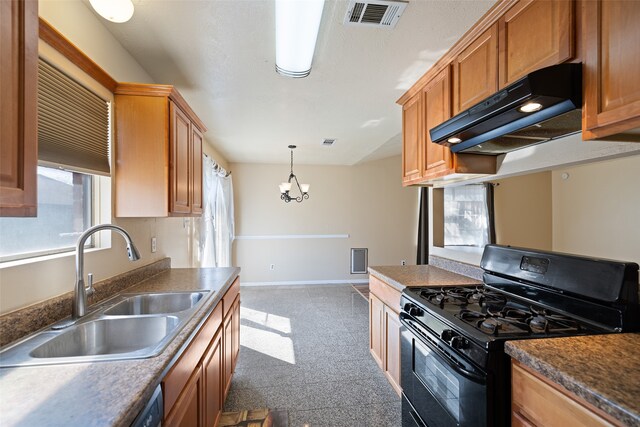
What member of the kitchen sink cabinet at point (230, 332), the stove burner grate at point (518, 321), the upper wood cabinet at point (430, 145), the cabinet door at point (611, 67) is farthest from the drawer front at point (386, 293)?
the cabinet door at point (611, 67)

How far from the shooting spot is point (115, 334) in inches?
55.6

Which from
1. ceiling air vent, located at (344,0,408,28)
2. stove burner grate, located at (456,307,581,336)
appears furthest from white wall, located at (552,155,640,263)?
ceiling air vent, located at (344,0,408,28)

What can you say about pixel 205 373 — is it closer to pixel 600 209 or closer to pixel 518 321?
pixel 518 321

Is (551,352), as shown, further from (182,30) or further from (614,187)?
(182,30)

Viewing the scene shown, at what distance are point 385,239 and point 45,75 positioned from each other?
5.79 m

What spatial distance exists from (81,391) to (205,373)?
80 cm

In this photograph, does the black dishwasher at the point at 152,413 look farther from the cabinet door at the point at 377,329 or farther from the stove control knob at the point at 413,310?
the cabinet door at the point at 377,329

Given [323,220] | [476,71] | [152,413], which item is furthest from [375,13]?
[323,220]

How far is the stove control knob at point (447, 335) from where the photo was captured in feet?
4.35

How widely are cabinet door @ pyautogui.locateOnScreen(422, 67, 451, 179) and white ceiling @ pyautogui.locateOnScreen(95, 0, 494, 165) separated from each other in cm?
21

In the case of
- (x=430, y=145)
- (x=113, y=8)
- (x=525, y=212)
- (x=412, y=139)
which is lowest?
(x=525, y=212)

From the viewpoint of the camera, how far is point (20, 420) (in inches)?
27.0

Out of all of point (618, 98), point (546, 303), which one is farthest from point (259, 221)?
point (618, 98)

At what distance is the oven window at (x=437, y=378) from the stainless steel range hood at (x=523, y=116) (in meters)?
1.22
